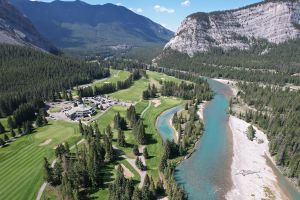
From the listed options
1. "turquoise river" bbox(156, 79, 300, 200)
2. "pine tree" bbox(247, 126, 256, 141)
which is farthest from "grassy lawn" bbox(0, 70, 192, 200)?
"pine tree" bbox(247, 126, 256, 141)

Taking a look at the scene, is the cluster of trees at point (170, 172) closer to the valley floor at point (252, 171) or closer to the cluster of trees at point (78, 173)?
the valley floor at point (252, 171)

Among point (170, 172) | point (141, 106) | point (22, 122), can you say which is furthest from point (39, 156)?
point (141, 106)

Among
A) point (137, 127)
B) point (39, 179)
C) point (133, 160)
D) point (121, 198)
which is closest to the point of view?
point (121, 198)

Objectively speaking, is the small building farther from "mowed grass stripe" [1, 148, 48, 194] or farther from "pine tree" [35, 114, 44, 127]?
"mowed grass stripe" [1, 148, 48, 194]

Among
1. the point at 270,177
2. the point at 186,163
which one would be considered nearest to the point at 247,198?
the point at 270,177

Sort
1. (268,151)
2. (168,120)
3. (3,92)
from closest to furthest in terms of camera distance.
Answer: (268,151) → (168,120) → (3,92)

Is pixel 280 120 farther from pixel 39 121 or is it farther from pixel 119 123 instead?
pixel 39 121

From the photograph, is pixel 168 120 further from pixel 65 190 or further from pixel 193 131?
pixel 65 190
